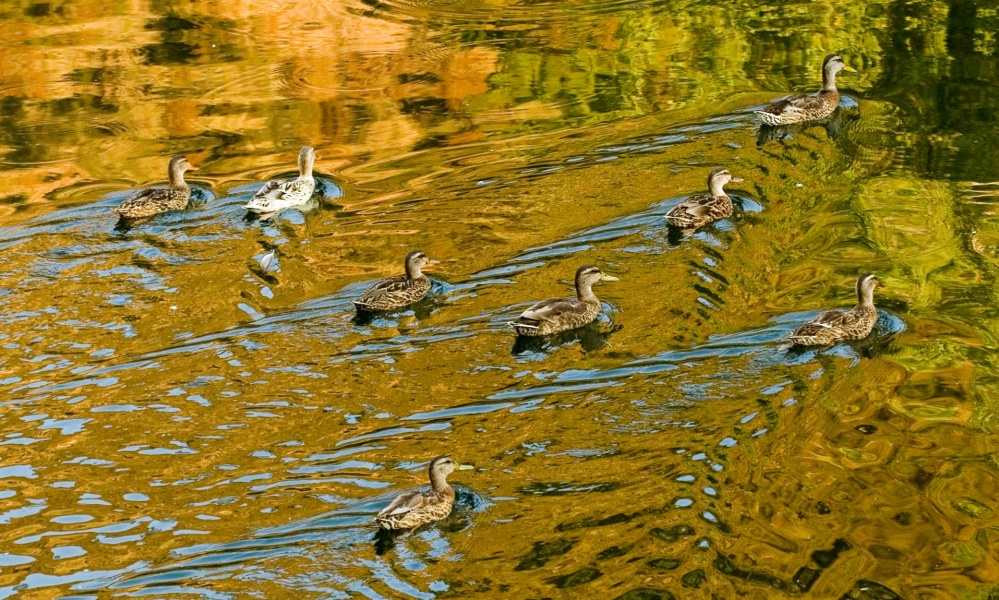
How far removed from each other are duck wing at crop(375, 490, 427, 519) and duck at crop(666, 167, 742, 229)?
467cm

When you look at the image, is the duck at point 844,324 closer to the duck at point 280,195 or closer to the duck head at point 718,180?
the duck head at point 718,180

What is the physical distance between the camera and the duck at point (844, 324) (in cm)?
988

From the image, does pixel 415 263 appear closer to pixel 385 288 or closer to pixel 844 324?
pixel 385 288

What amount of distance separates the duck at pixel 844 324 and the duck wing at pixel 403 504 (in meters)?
3.23

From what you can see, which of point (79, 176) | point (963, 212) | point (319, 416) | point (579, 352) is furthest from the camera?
point (79, 176)

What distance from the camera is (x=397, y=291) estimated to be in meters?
11.1

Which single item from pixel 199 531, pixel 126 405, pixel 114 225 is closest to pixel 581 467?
pixel 199 531

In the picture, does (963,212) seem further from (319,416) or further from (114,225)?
(114,225)

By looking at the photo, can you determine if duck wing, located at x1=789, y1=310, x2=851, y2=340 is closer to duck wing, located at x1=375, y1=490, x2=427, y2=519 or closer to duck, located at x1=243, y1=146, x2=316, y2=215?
duck wing, located at x1=375, y1=490, x2=427, y2=519

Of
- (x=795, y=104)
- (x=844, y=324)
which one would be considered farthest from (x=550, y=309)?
(x=795, y=104)

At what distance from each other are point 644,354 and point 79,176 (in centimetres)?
761

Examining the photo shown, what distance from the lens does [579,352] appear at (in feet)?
34.1

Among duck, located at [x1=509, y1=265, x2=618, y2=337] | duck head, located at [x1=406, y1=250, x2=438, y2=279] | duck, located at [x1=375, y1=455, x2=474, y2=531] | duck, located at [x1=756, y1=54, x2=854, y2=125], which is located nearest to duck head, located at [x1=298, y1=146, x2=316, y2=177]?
duck head, located at [x1=406, y1=250, x2=438, y2=279]

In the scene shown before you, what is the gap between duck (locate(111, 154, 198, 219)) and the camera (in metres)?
13.1
